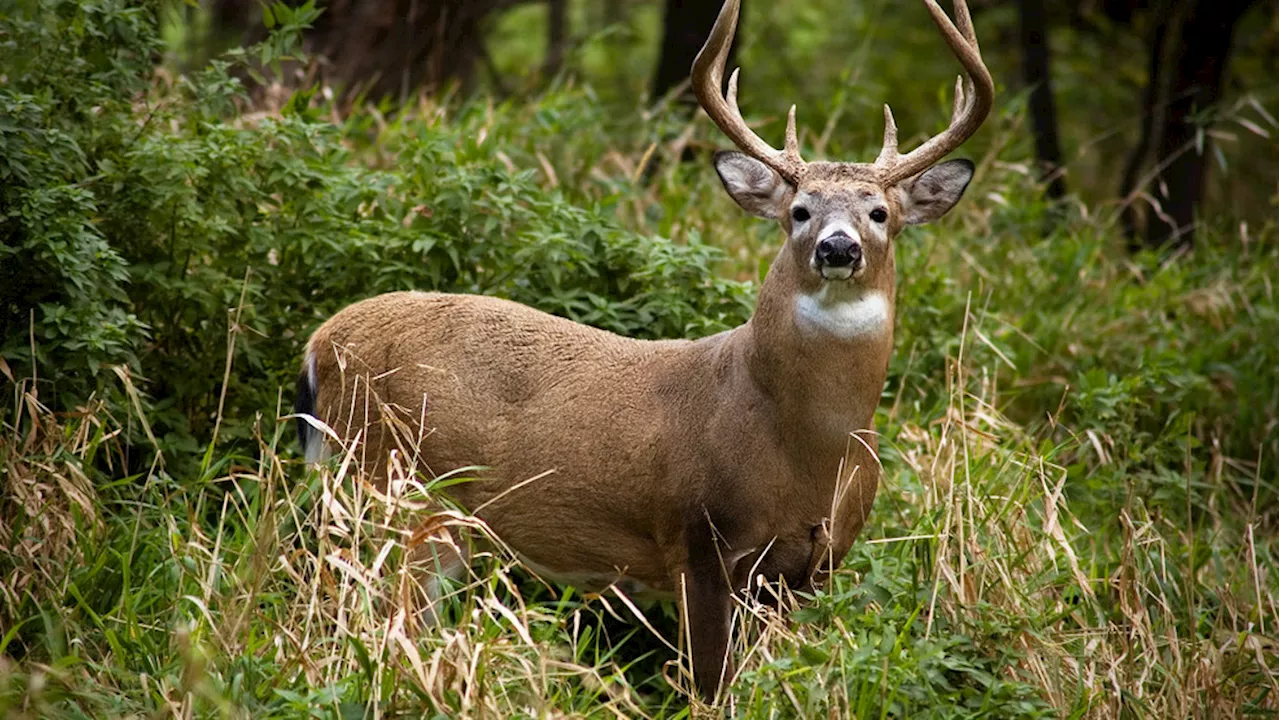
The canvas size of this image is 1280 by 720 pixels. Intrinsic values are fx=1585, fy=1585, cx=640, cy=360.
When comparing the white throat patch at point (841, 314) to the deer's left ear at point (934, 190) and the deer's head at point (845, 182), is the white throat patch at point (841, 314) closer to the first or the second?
the deer's head at point (845, 182)

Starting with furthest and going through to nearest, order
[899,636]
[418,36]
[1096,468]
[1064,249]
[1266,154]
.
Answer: [1266,154] → [418,36] → [1064,249] → [1096,468] → [899,636]

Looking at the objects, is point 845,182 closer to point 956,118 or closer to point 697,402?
point 956,118

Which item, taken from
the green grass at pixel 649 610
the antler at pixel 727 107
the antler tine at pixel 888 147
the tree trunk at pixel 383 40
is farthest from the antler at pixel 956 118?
the tree trunk at pixel 383 40

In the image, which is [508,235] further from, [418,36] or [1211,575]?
[418,36]

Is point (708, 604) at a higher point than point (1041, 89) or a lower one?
lower

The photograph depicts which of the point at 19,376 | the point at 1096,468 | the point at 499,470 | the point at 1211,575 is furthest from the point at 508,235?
the point at 1211,575

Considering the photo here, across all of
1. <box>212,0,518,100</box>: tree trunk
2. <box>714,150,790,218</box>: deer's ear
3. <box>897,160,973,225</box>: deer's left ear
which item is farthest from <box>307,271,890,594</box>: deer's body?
<box>212,0,518,100</box>: tree trunk

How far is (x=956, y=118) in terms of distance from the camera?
4.70m

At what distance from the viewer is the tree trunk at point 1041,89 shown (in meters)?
8.85

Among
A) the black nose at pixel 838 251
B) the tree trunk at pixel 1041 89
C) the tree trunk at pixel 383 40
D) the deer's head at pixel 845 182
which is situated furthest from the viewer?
the tree trunk at pixel 1041 89

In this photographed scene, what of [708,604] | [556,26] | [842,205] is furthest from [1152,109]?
[556,26]

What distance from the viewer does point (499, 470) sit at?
4711 millimetres

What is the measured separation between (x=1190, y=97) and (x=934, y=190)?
455 cm

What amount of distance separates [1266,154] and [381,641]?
9270mm
